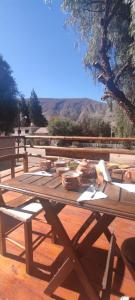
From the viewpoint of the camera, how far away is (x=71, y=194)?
3.86ft

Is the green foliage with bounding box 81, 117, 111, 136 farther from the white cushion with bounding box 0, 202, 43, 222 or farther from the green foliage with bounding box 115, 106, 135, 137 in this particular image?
the white cushion with bounding box 0, 202, 43, 222

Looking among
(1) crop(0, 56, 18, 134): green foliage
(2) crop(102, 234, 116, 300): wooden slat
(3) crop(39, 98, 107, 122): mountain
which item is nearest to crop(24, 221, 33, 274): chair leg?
(2) crop(102, 234, 116, 300): wooden slat

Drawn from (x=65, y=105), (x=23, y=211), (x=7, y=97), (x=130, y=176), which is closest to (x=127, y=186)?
(x=130, y=176)

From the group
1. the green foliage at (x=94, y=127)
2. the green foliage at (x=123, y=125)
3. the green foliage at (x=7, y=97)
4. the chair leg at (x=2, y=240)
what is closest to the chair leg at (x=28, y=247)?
the chair leg at (x=2, y=240)

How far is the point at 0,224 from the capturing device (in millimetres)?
1804

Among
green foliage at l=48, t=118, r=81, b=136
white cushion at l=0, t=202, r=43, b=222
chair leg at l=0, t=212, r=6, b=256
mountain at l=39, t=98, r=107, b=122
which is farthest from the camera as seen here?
mountain at l=39, t=98, r=107, b=122

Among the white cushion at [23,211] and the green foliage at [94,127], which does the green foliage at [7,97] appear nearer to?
the green foliage at [94,127]

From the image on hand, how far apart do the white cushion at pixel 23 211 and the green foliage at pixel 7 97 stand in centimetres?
1190

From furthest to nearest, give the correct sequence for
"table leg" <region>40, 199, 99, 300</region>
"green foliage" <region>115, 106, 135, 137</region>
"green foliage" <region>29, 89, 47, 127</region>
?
1. "green foliage" <region>29, 89, 47, 127</region>
2. "green foliage" <region>115, 106, 135, 137</region>
3. "table leg" <region>40, 199, 99, 300</region>

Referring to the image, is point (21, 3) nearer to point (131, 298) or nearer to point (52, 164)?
point (52, 164)

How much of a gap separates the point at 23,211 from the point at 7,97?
479 inches

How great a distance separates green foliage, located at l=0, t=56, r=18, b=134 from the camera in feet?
42.5

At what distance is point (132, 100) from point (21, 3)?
356 centimetres

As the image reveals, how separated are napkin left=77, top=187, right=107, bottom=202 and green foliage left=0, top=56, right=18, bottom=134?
12.5m
